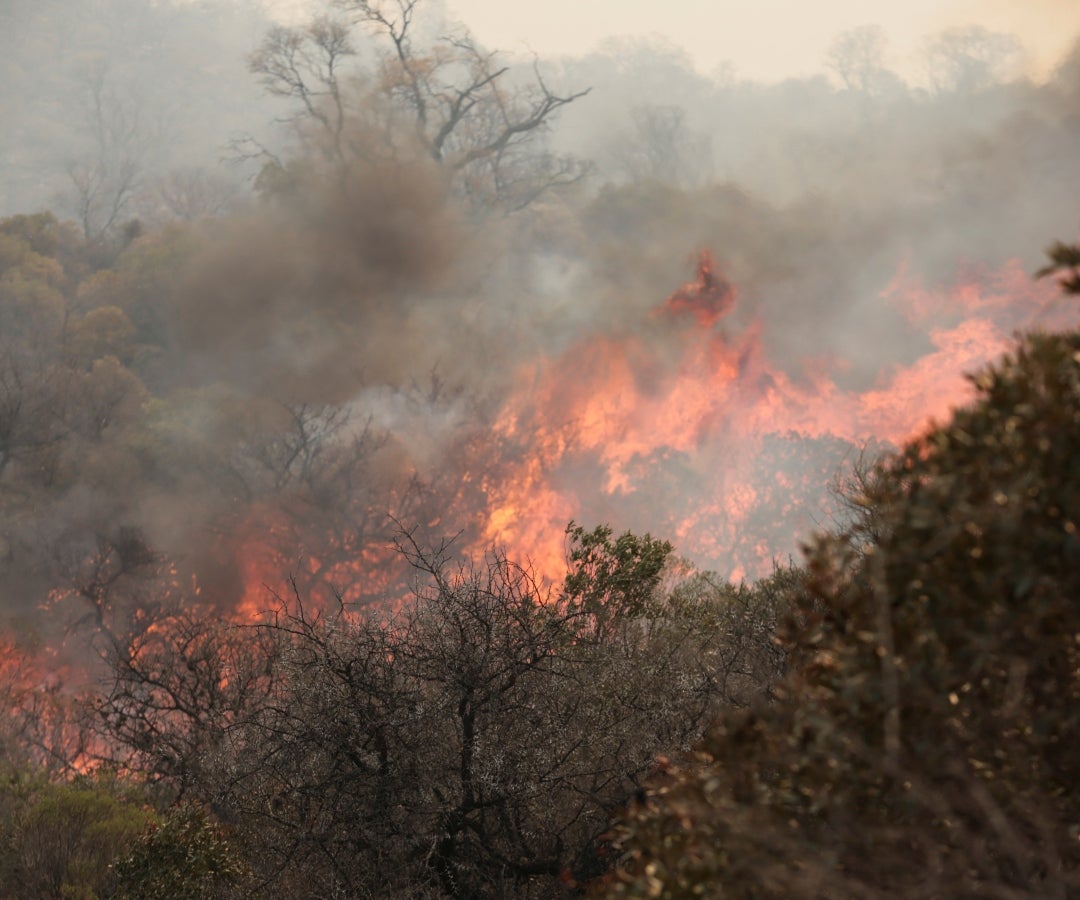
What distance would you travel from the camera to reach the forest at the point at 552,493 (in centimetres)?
509

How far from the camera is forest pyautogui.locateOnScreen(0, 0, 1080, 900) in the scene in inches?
201

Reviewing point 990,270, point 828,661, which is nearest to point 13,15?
point 990,270

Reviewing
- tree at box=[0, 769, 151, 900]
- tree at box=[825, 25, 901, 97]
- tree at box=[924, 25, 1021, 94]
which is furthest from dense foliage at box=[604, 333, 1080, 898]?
tree at box=[825, 25, 901, 97]

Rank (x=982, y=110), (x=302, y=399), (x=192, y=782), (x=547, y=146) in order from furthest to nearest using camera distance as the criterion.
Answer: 1. (x=547, y=146)
2. (x=982, y=110)
3. (x=302, y=399)
4. (x=192, y=782)

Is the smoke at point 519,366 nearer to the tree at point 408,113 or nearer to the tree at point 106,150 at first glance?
the tree at point 408,113

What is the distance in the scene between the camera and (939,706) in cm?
484

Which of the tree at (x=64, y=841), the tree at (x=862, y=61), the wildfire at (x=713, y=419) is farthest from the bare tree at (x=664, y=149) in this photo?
the tree at (x=64, y=841)

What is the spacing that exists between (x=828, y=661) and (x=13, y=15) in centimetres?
15386

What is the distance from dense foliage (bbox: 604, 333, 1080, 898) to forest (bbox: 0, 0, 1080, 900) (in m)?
0.02

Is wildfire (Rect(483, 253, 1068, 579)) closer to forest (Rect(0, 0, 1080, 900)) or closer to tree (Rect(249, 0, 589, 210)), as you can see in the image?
forest (Rect(0, 0, 1080, 900))

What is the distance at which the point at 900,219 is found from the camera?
52125 mm

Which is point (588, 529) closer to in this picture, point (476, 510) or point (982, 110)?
point (476, 510)

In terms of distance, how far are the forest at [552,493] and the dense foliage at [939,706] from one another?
24mm

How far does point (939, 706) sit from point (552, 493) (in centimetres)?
4182
